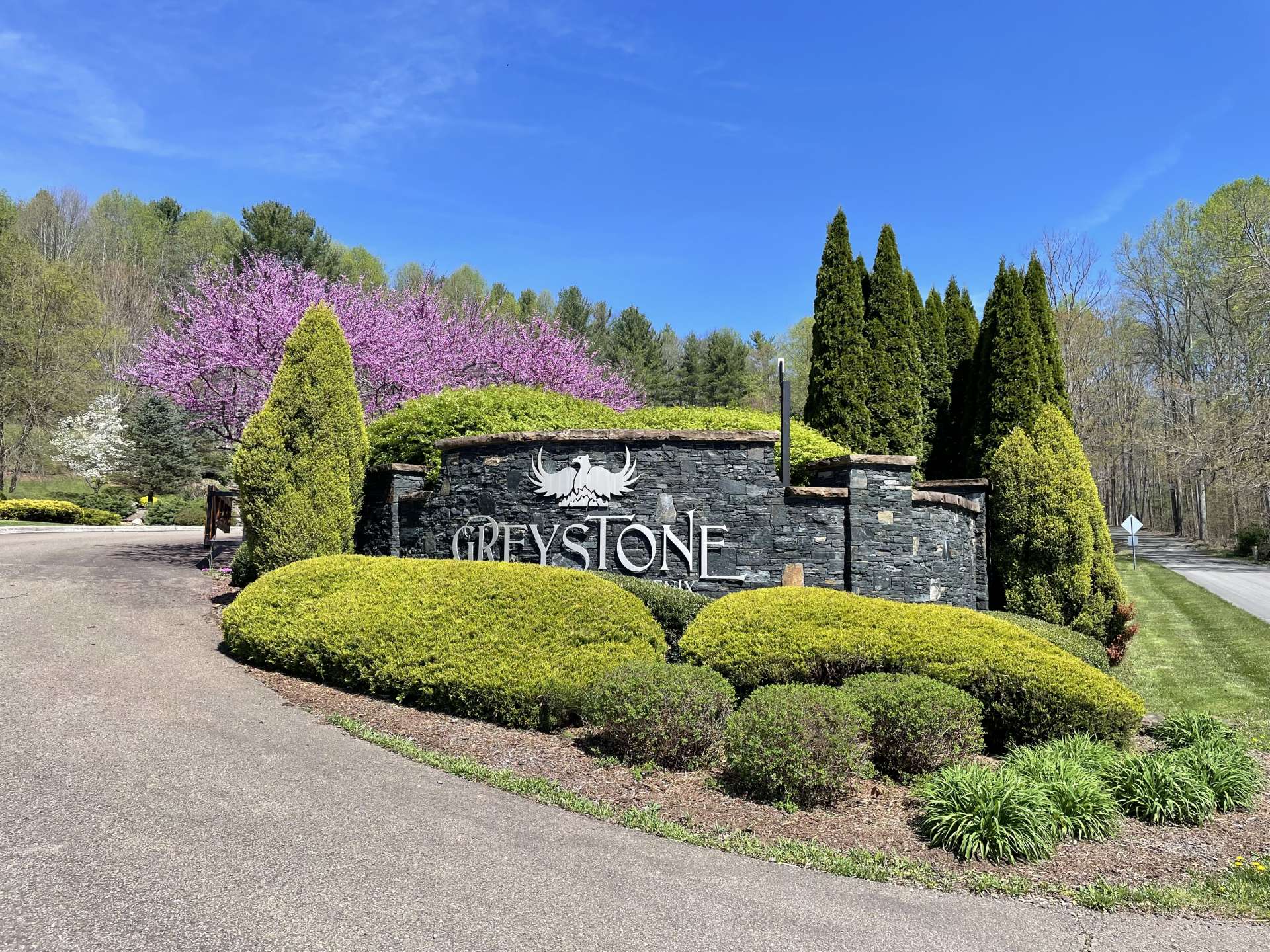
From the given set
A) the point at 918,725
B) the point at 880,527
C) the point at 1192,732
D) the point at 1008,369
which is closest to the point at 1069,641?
the point at 1192,732

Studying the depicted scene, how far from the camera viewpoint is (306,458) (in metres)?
8.88

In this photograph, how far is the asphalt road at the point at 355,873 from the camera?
2850mm

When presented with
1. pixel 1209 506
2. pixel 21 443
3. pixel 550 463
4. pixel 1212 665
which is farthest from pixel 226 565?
pixel 1209 506

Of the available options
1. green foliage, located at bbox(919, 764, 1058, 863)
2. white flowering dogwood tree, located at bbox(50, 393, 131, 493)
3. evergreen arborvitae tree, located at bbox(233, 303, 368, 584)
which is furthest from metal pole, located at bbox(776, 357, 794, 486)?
white flowering dogwood tree, located at bbox(50, 393, 131, 493)

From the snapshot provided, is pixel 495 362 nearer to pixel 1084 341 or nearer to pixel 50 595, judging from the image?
pixel 50 595

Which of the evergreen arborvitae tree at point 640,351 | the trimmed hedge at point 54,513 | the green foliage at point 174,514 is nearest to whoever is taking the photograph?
the trimmed hedge at point 54,513

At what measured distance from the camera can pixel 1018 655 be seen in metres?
5.42

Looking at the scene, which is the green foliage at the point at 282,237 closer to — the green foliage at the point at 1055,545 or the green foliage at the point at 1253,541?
the green foliage at the point at 1055,545

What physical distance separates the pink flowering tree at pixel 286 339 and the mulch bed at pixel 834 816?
7868mm

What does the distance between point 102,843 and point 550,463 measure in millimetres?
5678

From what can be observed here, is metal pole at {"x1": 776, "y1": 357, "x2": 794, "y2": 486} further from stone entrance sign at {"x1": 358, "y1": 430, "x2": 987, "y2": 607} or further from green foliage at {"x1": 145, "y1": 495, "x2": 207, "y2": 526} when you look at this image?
green foliage at {"x1": 145, "y1": 495, "x2": 207, "y2": 526}

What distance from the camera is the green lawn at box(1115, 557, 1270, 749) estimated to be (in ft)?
25.3

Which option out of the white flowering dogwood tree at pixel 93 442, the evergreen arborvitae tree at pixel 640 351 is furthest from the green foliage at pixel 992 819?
the evergreen arborvitae tree at pixel 640 351

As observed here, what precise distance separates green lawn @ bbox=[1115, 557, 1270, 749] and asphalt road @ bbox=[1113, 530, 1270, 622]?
561mm
